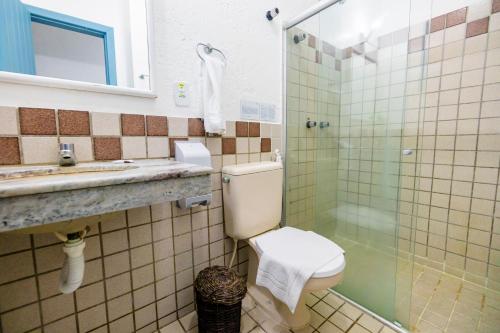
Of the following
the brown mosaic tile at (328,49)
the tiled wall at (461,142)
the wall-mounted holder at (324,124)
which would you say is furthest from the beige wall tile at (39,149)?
the tiled wall at (461,142)

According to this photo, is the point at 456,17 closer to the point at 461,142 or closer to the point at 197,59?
the point at 461,142

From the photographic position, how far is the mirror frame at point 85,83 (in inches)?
29.4

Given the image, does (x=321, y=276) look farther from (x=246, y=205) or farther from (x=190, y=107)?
(x=190, y=107)

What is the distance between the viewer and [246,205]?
1237mm

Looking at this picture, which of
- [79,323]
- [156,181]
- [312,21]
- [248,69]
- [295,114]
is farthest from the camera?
[295,114]

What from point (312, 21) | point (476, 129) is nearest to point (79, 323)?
point (312, 21)

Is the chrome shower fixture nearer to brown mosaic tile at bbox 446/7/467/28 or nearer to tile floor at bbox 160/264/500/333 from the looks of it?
brown mosaic tile at bbox 446/7/467/28

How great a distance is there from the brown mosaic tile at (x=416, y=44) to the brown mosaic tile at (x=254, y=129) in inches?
51.2

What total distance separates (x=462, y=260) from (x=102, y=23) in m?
2.59

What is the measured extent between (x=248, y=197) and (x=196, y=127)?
0.47m

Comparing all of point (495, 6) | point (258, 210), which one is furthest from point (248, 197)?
point (495, 6)

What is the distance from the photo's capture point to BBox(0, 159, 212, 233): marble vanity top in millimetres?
425

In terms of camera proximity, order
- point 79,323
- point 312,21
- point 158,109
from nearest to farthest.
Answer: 1. point 79,323
2. point 158,109
3. point 312,21

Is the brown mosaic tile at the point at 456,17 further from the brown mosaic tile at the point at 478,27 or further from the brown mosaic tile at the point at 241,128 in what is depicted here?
the brown mosaic tile at the point at 241,128
